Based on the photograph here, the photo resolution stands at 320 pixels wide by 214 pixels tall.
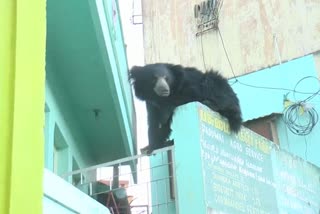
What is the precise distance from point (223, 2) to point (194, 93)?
4.72 metres

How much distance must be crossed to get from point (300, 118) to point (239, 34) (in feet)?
7.86

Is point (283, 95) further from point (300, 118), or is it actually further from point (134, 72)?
point (134, 72)

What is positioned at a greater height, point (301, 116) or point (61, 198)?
point (301, 116)

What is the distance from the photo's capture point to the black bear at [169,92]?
487cm


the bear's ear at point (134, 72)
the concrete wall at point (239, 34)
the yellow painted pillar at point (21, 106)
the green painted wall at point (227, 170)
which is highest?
the concrete wall at point (239, 34)

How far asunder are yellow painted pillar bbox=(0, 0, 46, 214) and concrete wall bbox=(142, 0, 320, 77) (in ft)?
21.8

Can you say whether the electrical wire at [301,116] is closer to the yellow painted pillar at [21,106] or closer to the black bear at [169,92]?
the black bear at [169,92]

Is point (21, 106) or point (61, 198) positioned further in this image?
point (61, 198)

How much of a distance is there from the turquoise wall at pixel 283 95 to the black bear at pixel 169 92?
2.09m

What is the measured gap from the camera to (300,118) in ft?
22.5

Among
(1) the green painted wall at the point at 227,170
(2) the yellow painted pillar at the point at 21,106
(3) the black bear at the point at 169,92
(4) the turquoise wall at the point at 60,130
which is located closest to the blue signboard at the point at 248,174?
(1) the green painted wall at the point at 227,170

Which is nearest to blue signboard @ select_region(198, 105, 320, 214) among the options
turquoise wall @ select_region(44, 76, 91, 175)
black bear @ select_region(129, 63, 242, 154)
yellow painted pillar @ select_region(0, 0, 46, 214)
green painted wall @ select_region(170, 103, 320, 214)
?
green painted wall @ select_region(170, 103, 320, 214)

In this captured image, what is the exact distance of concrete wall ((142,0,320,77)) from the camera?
795cm

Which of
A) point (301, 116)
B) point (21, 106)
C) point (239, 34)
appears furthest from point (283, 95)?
point (21, 106)
